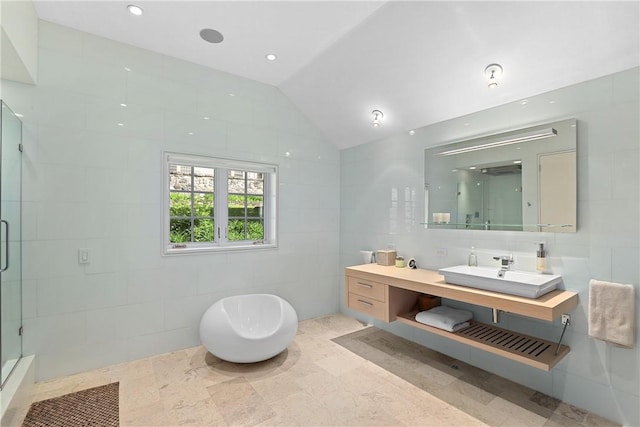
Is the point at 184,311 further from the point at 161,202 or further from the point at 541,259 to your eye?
the point at 541,259

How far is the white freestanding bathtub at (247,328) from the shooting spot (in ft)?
8.23

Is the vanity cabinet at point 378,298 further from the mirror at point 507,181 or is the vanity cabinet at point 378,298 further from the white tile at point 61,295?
the white tile at point 61,295

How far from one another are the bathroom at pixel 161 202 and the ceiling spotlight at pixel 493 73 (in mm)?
340

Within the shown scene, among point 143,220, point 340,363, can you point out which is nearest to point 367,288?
point 340,363

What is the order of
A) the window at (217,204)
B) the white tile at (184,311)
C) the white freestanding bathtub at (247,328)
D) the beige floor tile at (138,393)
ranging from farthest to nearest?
the window at (217,204) → the white tile at (184,311) → the white freestanding bathtub at (247,328) → the beige floor tile at (138,393)

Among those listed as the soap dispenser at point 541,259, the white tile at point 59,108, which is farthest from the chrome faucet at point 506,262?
the white tile at point 59,108

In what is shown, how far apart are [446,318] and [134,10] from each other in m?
3.31

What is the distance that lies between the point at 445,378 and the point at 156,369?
2328 millimetres

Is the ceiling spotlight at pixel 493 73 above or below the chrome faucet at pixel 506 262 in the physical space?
above

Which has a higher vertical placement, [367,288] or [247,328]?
[367,288]

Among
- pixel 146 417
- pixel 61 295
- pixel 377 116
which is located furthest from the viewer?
pixel 377 116

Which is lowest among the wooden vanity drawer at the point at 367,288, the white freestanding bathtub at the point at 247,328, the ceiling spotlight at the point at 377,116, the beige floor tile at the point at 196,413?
the beige floor tile at the point at 196,413

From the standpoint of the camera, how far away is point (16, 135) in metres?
2.22

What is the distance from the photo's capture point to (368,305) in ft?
9.59
